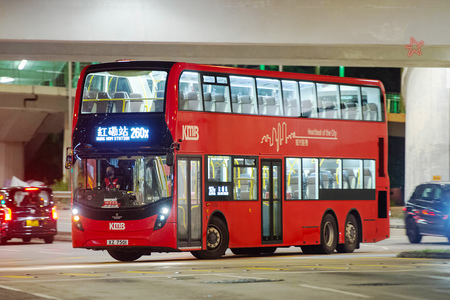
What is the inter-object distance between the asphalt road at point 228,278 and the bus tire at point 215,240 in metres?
0.53

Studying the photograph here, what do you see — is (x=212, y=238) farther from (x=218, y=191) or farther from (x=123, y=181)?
(x=123, y=181)

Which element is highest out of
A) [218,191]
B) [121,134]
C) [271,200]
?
[121,134]

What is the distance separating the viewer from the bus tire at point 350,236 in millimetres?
24438

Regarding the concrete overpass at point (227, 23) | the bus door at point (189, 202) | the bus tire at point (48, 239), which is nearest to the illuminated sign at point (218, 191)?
the bus door at point (189, 202)

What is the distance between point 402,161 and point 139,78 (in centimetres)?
5411

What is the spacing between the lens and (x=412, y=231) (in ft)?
94.5

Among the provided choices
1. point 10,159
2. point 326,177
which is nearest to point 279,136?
point 326,177

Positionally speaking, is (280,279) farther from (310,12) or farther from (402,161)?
(402,161)

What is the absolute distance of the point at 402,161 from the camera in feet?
237

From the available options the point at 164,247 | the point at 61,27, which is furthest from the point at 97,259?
the point at 61,27

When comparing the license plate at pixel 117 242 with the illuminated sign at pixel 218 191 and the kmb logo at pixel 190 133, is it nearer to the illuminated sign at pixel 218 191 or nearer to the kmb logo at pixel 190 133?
the illuminated sign at pixel 218 191

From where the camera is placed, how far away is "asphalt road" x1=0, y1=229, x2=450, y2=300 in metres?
13.1

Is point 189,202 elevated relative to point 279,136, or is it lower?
lower

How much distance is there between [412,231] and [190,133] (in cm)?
1081
